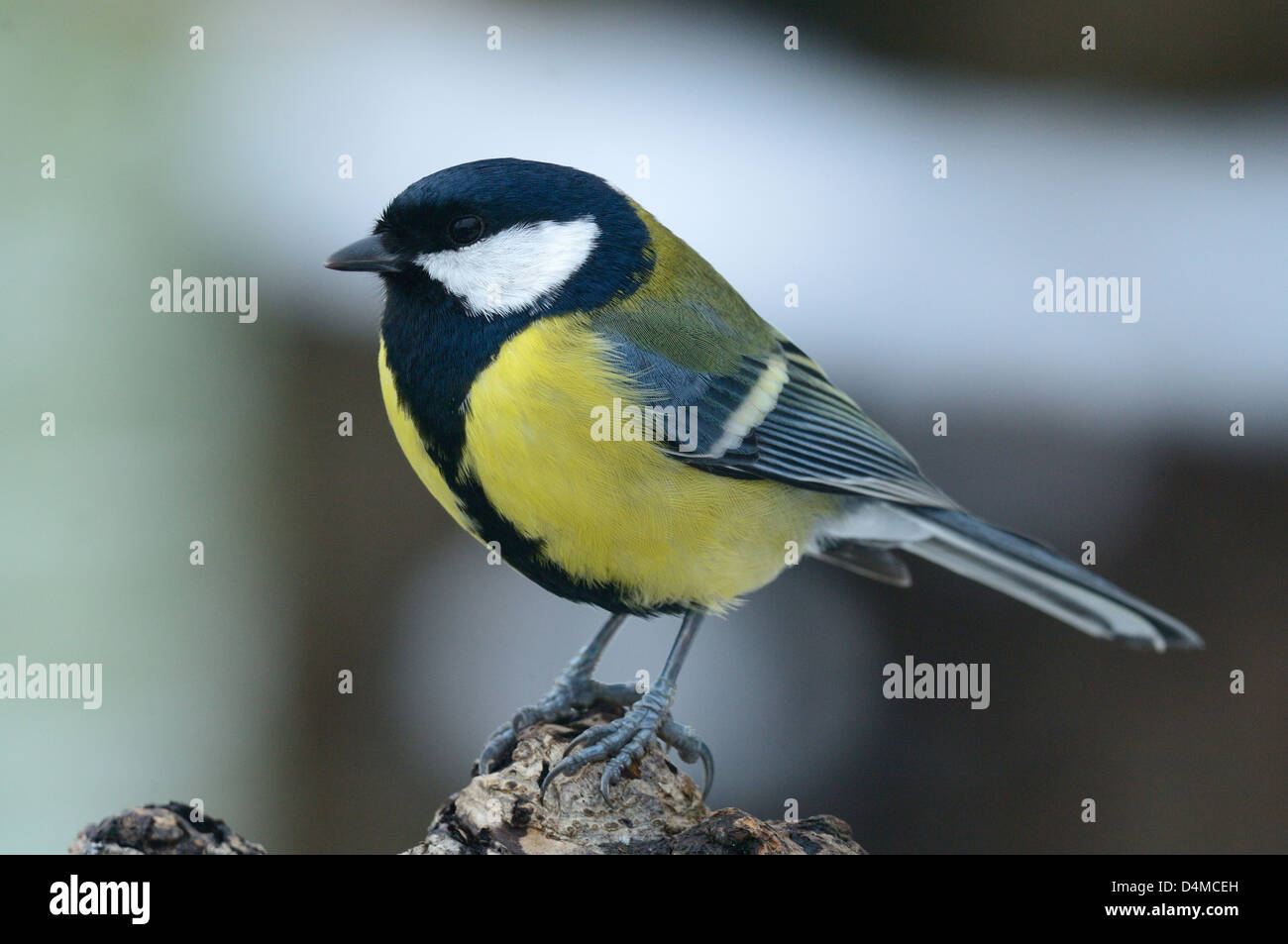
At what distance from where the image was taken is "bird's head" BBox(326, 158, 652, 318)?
977mm

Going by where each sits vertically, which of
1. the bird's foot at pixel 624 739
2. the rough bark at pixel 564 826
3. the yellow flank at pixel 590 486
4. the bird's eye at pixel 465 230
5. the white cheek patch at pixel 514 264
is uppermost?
the bird's eye at pixel 465 230

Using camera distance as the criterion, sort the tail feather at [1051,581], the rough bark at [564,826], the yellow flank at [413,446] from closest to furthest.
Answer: the rough bark at [564,826]
the yellow flank at [413,446]
the tail feather at [1051,581]

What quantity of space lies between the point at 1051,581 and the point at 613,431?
541mm

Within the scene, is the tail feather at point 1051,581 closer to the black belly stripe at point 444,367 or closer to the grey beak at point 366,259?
the black belly stripe at point 444,367

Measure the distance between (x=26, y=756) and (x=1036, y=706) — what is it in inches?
61.2

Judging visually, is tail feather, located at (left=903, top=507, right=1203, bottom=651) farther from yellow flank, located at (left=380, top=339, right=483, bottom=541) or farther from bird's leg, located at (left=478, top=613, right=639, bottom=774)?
yellow flank, located at (left=380, top=339, right=483, bottom=541)

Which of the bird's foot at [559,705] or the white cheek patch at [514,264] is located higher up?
the white cheek patch at [514,264]

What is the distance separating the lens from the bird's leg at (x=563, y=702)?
3.68ft

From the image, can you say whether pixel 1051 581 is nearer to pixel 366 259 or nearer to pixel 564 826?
pixel 564 826

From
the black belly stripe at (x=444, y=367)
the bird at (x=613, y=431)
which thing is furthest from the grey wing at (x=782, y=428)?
the black belly stripe at (x=444, y=367)

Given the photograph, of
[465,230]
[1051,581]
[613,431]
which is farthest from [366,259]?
[1051,581]

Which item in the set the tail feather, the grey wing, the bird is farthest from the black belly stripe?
the tail feather
